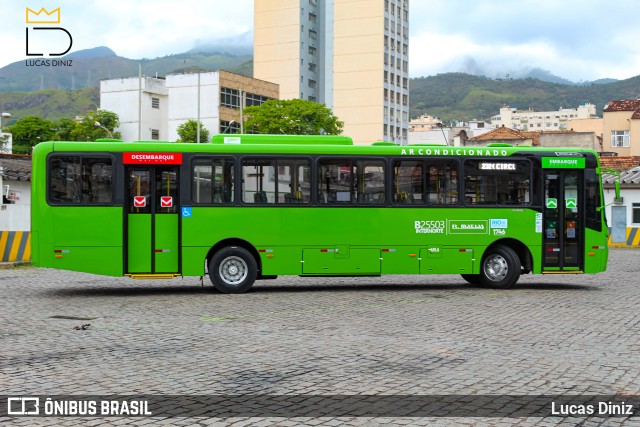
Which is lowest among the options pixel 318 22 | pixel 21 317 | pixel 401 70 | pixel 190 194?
pixel 21 317

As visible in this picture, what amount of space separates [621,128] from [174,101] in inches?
2103

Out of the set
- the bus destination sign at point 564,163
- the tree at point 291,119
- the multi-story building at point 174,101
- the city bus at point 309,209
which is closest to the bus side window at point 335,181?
the city bus at point 309,209

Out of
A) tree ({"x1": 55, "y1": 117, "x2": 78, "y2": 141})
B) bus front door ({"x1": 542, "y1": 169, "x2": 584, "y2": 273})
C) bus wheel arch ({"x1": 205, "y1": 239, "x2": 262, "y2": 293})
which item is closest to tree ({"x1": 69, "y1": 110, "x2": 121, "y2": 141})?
tree ({"x1": 55, "y1": 117, "x2": 78, "y2": 141})

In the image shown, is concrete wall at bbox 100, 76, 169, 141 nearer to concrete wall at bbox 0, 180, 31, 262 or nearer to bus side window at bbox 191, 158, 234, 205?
concrete wall at bbox 0, 180, 31, 262

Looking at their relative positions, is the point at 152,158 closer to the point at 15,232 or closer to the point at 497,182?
the point at 497,182

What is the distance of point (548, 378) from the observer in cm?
860

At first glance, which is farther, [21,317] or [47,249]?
[47,249]

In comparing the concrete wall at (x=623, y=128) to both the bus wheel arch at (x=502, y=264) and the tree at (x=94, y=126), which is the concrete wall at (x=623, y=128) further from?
the bus wheel arch at (x=502, y=264)

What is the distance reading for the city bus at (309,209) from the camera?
17.3 meters

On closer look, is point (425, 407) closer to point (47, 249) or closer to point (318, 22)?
point (47, 249)

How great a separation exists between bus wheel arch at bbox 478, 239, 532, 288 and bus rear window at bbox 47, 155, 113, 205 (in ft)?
28.0

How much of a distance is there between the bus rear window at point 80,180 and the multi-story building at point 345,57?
10109 centimetres

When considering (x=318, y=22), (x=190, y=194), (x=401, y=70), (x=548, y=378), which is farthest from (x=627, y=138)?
(x=548, y=378)

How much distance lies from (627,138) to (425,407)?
90.5m
